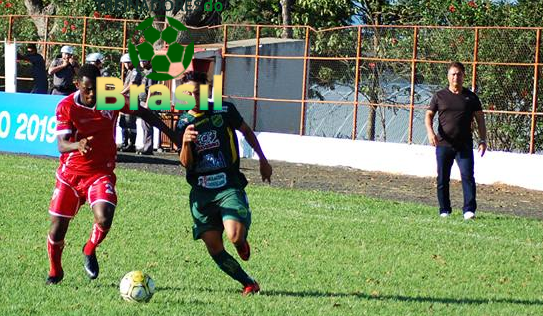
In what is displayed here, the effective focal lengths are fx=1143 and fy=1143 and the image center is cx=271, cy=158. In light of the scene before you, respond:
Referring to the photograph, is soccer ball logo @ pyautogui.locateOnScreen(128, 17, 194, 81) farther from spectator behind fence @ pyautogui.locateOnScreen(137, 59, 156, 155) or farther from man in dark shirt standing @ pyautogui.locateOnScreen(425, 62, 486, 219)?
man in dark shirt standing @ pyautogui.locateOnScreen(425, 62, 486, 219)

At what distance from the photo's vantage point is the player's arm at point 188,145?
8.30m

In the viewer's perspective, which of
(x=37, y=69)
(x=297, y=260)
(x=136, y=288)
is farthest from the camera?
(x=37, y=69)

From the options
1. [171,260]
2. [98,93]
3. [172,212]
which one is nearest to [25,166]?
[172,212]

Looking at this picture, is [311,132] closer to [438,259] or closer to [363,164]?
[363,164]

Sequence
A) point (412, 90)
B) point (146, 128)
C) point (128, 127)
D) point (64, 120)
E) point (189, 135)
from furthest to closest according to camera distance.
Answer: point (128, 127), point (146, 128), point (412, 90), point (64, 120), point (189, 135)

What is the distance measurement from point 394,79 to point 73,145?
1474cm

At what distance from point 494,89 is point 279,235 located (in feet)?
31.9

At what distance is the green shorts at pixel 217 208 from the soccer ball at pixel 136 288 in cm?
66

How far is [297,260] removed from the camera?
35.1 feet

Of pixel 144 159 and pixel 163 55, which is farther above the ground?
pixel 163 55

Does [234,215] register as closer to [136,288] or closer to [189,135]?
[189,135]

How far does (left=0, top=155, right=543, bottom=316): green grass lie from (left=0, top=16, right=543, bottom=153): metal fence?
5.56 m

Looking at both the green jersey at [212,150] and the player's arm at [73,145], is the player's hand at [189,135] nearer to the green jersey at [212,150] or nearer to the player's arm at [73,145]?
the green jersey at [212,150]

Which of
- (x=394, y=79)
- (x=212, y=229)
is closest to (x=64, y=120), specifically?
(x=212, y=229)
